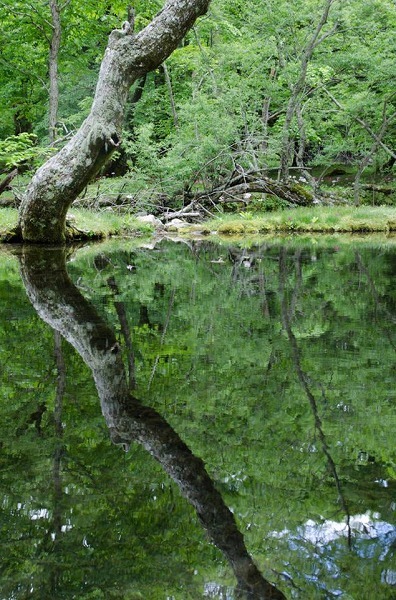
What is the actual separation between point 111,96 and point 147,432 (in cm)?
840

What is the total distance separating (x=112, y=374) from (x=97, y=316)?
164 centimetres

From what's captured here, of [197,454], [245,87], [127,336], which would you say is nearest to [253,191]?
[245,87]

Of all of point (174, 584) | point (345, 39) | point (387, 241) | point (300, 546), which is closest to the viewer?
point (174, 584)

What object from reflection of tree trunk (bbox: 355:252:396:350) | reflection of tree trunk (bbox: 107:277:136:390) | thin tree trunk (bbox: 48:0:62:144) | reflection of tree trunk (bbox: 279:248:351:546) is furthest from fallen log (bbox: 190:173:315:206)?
reflection of tree trunk (bbox: 279:248:351:546)

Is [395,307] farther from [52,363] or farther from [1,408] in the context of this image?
[1,408]

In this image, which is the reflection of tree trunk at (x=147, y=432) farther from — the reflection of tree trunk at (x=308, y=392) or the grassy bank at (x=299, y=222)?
the grassy bank at (x=299, y=222)

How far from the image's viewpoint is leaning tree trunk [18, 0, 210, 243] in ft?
31.0

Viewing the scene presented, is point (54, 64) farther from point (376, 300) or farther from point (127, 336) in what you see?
point (127, 336)

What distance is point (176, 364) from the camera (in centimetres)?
344

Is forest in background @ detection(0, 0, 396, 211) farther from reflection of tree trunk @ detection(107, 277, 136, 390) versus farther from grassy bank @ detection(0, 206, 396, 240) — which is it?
reflection of tree trunk @ detection(107, 277, 136, 390)

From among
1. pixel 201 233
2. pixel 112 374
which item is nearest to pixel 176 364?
pixel 112 374

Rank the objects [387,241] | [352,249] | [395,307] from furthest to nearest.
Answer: [387,241]
[352,249]
[395,307]

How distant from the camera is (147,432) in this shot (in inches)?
94.7

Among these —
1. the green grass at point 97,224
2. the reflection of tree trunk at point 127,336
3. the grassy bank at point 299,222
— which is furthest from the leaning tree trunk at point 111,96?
the grassy bank at point 299,222
